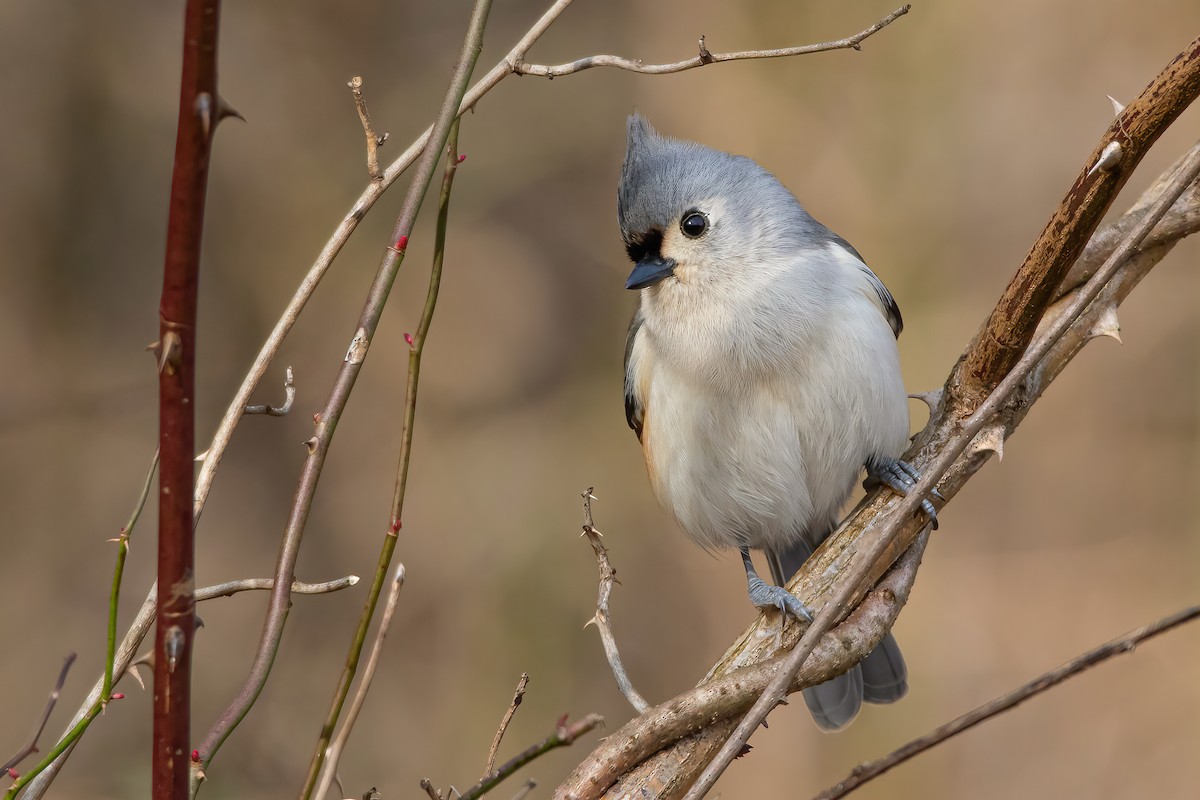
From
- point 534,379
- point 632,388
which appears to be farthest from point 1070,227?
point 534,379

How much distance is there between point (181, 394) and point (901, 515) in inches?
33.8

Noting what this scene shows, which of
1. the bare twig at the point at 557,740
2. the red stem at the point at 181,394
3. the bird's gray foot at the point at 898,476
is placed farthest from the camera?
the bird's gray foot at the point at 898,476

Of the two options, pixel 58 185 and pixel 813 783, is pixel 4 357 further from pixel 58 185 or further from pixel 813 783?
pixel 813 783

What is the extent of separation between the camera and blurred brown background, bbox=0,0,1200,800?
457 centimetres

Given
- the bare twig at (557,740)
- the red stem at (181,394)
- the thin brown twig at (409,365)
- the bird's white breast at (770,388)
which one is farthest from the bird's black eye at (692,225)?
the red stem at (181,394)

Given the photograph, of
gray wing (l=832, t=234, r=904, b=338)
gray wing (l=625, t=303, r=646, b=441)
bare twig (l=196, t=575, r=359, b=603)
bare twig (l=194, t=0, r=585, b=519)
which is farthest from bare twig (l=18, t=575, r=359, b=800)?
gray wing (l=832, t=234, r=904, b=338)

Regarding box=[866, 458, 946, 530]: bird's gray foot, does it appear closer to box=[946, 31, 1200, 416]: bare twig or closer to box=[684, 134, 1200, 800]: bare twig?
box=[946, 31, 1200, 416]: bare twig

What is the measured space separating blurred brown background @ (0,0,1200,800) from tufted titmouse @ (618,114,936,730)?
199 centimetres

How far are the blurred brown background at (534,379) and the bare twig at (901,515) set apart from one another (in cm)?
327

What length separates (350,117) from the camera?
211 inches

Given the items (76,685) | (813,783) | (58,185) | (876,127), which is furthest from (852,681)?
(58,185)

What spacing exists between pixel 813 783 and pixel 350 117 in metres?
3.68

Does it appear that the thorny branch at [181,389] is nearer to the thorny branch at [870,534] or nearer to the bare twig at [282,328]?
the bare twig at [282,328]

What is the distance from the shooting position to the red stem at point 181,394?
88 cm
